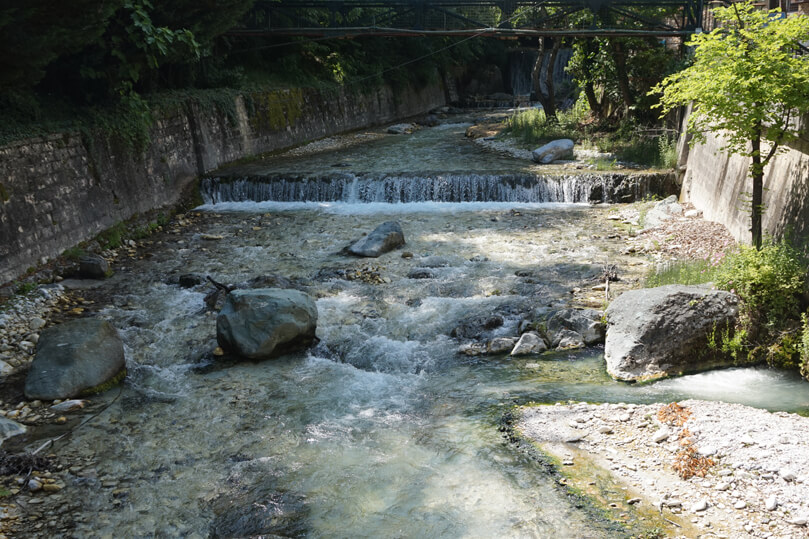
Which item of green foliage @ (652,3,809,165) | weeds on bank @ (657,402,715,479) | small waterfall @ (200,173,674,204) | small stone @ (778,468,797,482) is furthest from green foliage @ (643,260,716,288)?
small waterfall @ (200,173,674,204)

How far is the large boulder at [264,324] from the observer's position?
7820 millimetres

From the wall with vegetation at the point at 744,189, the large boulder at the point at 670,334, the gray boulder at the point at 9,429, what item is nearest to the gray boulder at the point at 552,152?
the wall with vegetation at the point at 744,189

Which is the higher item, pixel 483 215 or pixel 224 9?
pixel 224 9

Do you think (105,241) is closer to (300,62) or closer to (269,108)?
(269,108)

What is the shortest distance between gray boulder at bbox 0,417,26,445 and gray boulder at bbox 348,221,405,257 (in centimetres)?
623

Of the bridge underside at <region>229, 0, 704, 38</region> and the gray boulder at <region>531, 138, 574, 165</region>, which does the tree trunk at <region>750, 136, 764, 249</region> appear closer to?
the gray boulder at <region>531, 138, 574, 165</region>

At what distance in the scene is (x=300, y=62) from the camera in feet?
75.2

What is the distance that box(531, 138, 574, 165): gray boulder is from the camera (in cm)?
1750

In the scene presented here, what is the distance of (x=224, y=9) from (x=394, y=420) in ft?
38.8

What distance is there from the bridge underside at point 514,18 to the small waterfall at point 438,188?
15.4 feet

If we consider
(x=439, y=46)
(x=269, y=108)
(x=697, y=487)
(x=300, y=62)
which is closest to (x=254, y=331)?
(x=697, y=487)

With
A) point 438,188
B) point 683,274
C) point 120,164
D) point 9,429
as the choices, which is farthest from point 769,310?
point 120,164

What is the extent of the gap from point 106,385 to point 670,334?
6.23 m

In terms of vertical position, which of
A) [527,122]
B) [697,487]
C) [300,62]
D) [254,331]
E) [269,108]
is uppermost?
[300,62]
